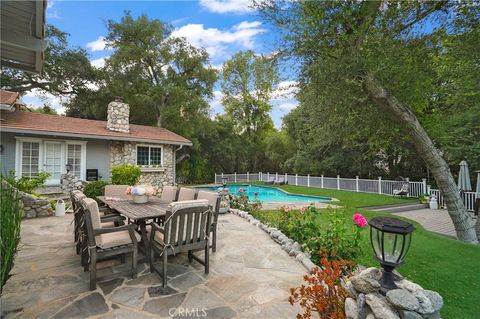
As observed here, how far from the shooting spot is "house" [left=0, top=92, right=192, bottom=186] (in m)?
8.63

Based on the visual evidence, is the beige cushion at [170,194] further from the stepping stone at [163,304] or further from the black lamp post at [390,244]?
the black lamp post at [390,244]

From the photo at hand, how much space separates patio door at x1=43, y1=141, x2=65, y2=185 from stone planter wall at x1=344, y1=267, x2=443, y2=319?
11.1m

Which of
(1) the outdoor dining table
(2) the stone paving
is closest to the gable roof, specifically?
(2) the stone paving

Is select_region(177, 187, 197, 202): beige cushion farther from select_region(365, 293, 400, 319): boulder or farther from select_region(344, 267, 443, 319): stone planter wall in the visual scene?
select_region(365, 293, 400, 319): boulder

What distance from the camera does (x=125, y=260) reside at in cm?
375

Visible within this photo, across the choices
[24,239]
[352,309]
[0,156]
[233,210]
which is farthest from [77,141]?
[352,309]

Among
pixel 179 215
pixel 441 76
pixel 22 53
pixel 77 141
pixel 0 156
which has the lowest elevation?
pixel 179 215

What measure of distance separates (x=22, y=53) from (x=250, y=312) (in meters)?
4.56

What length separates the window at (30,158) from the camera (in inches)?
348

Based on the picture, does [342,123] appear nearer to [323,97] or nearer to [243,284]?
[323,97]

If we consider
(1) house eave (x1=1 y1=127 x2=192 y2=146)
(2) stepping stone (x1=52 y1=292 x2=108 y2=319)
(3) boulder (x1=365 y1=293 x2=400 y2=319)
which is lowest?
(2) stepping stone (x1=52 y1=292 x2=108 y2=319)

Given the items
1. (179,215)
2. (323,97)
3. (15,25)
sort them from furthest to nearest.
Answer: (323,97) → (179,215) → (15,25)

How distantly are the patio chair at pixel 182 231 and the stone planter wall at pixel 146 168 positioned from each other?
8982mm

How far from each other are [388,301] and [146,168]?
11663 mm
